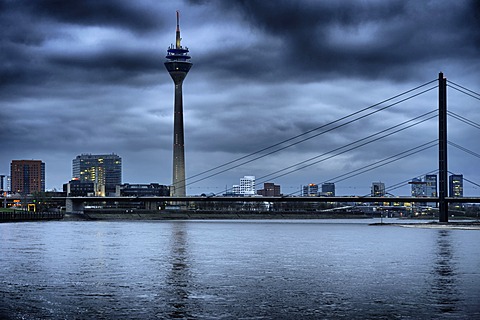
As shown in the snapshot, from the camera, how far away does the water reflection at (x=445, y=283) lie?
25.4 meters

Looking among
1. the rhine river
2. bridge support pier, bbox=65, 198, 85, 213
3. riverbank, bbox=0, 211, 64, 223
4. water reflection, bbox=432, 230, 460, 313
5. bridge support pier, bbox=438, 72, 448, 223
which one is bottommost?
water reflection, bbox=432, 230, 460, 313

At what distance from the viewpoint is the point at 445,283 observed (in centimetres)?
3134

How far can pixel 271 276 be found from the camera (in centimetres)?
3359

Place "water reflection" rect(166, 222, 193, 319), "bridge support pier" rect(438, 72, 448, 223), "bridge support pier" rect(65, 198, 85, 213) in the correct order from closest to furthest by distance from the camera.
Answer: "water reflection" rect(166, 222, 193, 319), "bridge support pier" rect(438, 72, 448, 223), "bridge support pier" rect(65, 198, 85, 213)

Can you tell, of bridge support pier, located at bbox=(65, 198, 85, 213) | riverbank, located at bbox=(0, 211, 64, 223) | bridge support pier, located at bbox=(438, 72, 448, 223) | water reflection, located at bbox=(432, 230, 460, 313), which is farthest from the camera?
bridge support pier, located at bbox=(65, 198, 85, 213)

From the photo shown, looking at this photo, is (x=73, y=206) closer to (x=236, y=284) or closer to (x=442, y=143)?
(x=442, y=143)

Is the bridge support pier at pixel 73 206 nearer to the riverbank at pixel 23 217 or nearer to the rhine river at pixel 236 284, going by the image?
the riverbank at pixel 23 217

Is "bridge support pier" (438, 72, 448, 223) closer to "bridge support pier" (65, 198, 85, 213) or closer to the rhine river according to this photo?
the rhine river

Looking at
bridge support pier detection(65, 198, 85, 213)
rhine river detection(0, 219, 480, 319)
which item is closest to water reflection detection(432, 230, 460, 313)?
rhine river detection(0, 219, 480, 319)

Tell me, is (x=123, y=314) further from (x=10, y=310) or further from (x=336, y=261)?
(x=336, y=261)

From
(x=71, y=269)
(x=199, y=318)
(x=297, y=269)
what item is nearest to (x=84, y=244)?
(x=71, y=269)

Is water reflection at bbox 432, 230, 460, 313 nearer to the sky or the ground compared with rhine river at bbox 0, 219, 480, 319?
nearer to the ground

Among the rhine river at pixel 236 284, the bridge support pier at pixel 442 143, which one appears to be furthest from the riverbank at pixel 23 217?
the rhine river at pixel 236 284

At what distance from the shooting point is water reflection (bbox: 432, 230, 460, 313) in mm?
25375
